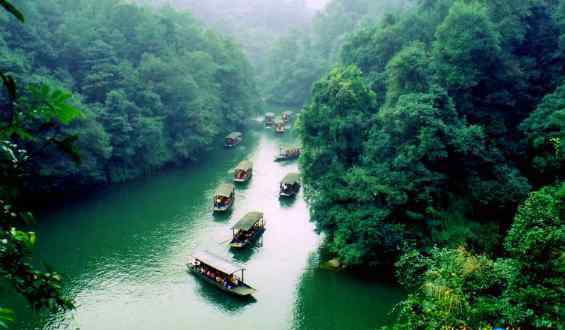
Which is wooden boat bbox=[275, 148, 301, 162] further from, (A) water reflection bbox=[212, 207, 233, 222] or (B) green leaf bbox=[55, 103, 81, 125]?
(B) green leaf bbox=[55, 103, 81, 125]

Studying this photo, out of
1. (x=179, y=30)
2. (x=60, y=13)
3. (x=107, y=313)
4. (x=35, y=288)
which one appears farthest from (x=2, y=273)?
(x=179, y=30)

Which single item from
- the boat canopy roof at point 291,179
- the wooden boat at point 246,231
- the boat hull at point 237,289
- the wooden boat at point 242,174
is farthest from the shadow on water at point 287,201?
the boat hull at point 237,289

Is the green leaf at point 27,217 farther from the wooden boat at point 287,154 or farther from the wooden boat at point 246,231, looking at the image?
the wooden boat at point 287,154

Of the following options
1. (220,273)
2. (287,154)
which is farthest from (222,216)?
(287,154)

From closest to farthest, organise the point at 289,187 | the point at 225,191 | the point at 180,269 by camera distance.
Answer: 1. the point at 180,269
2. the point at 225,191
3. the point at 289,187

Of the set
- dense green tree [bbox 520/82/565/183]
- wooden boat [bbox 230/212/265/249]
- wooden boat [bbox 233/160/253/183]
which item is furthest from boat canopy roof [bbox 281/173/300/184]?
dense green tree [bbox 520/82/565/183]

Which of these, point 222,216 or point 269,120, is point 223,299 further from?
point 269,120
